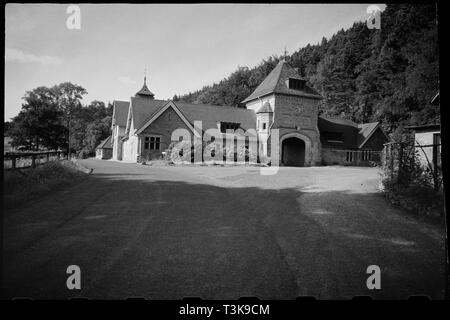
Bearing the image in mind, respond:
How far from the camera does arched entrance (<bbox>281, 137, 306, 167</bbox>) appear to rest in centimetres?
3201

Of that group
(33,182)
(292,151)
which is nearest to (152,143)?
(292,151)

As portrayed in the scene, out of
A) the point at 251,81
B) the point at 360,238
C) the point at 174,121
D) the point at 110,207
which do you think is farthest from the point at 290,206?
the point at 251,81

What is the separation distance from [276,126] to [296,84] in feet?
19.0

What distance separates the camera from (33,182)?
9.17 metres

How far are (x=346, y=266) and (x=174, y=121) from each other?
28307 mm

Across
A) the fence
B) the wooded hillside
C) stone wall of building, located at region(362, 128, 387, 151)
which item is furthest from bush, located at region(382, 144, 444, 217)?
stone wall of building, located at region(362, 128, 387, 151)

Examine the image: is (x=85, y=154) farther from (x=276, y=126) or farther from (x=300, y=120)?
(x=300, y=120)

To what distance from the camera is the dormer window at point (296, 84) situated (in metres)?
31.0

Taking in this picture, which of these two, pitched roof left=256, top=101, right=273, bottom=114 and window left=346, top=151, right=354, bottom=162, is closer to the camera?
pitched roof left=256, top=101, right=273, bottom=114

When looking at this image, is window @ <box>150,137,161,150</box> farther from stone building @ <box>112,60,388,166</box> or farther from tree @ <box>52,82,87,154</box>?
tree @ <box>52,82,87,154</box>

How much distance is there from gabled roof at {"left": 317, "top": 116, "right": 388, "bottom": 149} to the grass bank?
29263mm

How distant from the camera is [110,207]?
7145 millimetres

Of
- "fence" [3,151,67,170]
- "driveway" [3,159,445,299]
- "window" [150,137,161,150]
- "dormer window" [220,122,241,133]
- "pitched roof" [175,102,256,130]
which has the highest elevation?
"pitched roof" [175,102,256,130]

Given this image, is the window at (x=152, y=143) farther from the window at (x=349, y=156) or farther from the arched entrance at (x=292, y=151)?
the window at (x=349, y=156)
